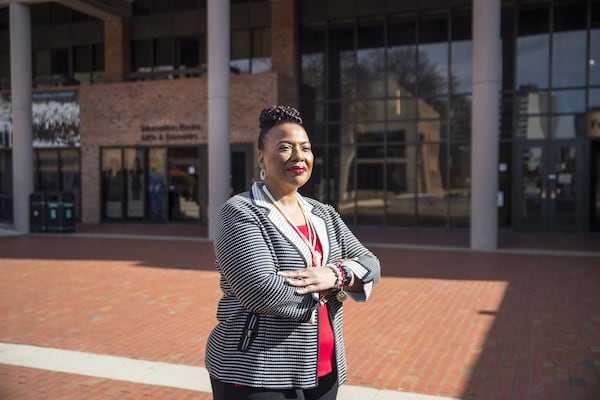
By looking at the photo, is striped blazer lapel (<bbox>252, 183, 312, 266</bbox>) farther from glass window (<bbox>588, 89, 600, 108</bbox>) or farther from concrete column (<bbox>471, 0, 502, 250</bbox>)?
glass window (<bbox>588, 89, 600, 108</bbox>)

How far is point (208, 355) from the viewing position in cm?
238

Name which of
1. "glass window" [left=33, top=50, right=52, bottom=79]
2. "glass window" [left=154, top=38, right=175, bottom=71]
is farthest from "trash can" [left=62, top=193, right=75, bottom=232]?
"glass window" [left=33, top=50, right=52, bottom=79]

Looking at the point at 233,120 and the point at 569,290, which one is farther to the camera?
the point at 233,120

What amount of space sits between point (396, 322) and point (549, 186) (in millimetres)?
13021

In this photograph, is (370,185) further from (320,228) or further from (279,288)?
(279,288)

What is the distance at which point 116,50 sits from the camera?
851 inches

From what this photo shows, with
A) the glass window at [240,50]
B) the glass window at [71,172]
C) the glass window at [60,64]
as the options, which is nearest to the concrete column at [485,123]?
the glass window at [240,50]

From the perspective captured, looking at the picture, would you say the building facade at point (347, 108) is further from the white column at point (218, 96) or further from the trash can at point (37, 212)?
the white column at point (218, 96)

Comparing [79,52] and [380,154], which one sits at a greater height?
[79,52]

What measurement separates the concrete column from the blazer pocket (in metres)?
12.4

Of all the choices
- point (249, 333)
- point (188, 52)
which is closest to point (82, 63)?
point (188, 52)

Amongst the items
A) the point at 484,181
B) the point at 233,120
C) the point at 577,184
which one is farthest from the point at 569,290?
the point at 233,120

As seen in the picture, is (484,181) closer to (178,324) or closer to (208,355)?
(178,324)

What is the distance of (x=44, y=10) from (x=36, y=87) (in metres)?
3.23
